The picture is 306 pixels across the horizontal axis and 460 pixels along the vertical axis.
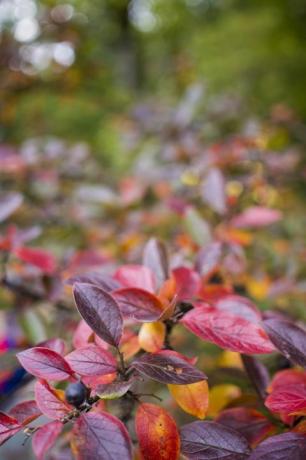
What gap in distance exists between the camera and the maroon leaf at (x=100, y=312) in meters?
0.43

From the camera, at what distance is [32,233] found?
78cm

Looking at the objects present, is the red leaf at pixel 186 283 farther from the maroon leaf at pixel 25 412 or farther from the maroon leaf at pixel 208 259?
the maroon leaf at pixel 25 412

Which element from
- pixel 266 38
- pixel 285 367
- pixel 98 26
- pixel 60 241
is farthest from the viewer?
pixel 98 26

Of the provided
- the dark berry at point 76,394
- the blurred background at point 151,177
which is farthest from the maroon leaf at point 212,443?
the blurred background at point 151,177

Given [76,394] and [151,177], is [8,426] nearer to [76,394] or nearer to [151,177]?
[76,394]

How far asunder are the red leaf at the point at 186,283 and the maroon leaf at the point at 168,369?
117 millimetres

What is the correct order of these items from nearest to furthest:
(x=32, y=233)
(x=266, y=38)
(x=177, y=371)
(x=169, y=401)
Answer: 1. (x=177, y=371)
2. (x=32, y=233)
3. (x=169, y=401)
4. (x=266, y=38)

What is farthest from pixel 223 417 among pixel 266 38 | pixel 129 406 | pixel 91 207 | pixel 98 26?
pixel 98 26

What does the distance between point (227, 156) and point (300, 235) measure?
1.27 feet

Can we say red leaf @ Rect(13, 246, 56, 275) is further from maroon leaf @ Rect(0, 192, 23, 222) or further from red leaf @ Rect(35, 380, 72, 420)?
red leaf @ Rect(35, 380, 72, 420)

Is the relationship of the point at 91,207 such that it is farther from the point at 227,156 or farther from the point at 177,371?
the point at 177,371

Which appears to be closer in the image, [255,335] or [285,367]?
[255,335]

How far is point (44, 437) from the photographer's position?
1.33ft

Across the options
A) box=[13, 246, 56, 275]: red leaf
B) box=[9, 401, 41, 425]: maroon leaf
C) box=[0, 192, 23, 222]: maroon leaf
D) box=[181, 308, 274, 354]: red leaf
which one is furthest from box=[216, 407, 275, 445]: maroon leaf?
box=[0, 192, 23, 222]: maroon leaf
